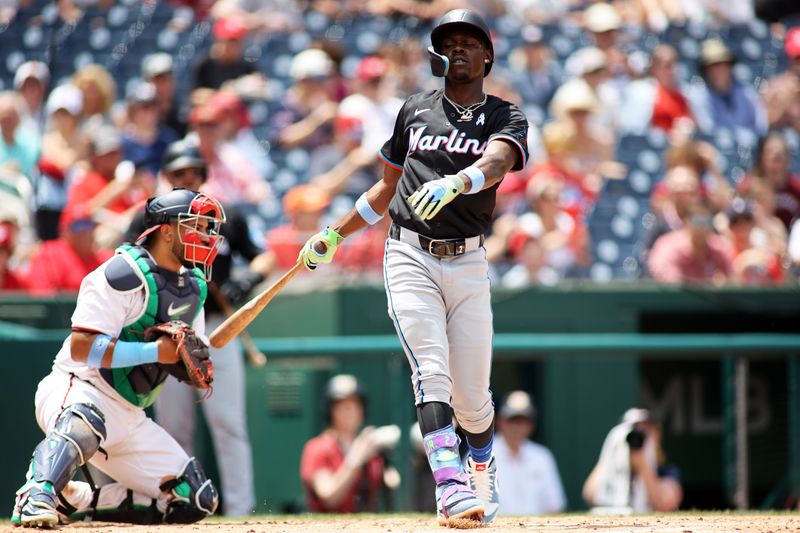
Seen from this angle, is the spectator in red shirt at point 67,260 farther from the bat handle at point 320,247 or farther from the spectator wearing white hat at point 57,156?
the bat handle at point 320,247

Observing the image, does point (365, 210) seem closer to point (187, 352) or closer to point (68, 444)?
point (187, 352)

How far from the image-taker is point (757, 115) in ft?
36.8

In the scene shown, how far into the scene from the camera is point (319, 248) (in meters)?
4.92

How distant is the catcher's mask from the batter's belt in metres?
0.74

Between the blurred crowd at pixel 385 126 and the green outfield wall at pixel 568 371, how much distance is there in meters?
0.27

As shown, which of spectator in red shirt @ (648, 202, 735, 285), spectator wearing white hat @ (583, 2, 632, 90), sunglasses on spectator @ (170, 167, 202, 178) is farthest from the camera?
spectator wearing white hat @ (583, 2, 632, 90)

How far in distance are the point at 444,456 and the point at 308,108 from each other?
6.18 meters

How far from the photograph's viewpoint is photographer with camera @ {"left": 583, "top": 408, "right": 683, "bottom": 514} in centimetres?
734

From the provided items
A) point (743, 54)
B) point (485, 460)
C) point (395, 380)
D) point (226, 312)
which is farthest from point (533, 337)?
point (743, 54)

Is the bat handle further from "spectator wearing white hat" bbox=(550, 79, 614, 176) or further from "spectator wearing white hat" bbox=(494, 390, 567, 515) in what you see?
"spectator wearing white hat" bbox=(550, 79, 614, 176)

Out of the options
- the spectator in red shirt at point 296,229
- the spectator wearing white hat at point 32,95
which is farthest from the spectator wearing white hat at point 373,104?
the spectator wearing white hat at point 32,95

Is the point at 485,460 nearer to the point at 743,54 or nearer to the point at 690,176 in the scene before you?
the point at 690,176

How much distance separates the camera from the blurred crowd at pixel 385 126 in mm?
8461

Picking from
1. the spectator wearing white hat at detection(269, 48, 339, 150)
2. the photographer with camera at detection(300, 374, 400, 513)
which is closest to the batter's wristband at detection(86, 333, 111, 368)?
the photographer with camera at detection(300, 374, 400, 513)
